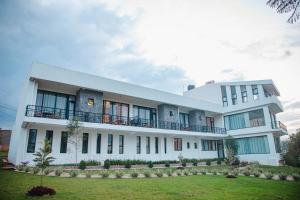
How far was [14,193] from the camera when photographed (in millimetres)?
7379

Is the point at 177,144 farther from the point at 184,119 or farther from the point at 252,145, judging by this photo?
the point at 252,145

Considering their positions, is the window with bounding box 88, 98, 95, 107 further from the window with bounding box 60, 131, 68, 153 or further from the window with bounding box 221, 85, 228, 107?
the window with bounding box 221, 85, 228, 107

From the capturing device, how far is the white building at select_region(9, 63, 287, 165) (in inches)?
687

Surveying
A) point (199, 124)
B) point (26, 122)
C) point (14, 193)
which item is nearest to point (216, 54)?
point (14, 193)

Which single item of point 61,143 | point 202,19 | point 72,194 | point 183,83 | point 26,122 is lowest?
point 72,194

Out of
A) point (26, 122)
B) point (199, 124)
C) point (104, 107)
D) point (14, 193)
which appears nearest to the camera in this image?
point (14, 193)

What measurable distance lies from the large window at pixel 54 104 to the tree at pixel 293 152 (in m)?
26.6

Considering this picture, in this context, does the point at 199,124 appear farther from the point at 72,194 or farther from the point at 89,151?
the point at 72,194

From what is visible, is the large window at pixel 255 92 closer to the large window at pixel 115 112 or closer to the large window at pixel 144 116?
the large window at pixel 144 116

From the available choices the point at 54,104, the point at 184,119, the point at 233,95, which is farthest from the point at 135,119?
the point at 233,95

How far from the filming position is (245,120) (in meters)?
29.8

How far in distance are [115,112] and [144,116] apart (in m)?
4.20

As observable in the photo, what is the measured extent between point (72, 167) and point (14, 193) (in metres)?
10.00

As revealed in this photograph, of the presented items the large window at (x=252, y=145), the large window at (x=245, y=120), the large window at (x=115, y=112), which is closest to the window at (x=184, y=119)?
the large window at (x=245, y=120)
